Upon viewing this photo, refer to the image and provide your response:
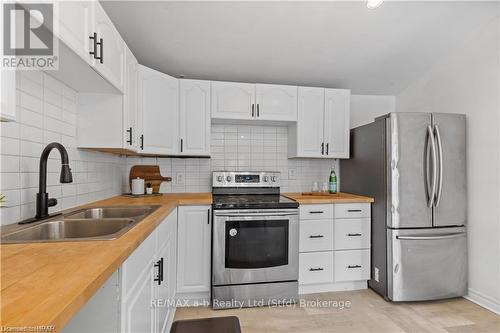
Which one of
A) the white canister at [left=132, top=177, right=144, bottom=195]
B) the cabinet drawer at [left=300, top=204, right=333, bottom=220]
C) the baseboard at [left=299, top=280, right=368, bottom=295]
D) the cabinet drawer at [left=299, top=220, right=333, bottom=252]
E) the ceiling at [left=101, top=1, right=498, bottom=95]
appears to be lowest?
the baseboard at [left=299, top=280, right=368, bottom=295]

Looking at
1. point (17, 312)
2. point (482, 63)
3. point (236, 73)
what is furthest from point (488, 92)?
point (17, 312)

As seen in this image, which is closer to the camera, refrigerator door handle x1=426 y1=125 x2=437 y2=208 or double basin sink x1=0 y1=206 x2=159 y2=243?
double basin sink x1=0 y1=206 x2=159 y2=243

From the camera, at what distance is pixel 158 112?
99.1 inches

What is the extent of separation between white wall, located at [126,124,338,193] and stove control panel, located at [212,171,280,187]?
20cm

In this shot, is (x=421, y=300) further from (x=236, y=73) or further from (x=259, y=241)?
(x=236, y=73)

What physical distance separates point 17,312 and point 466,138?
329 centimetres

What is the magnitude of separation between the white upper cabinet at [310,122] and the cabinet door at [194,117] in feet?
3.32

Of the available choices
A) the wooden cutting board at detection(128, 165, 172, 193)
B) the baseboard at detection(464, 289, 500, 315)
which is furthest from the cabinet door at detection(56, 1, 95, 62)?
the baseboard at detection(464, 289, 500, 315)

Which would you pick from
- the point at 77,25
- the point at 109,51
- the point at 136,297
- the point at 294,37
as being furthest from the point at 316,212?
the point at 77,25

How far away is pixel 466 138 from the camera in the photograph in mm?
2521

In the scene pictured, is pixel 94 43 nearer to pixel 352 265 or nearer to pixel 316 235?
pixel 316 235

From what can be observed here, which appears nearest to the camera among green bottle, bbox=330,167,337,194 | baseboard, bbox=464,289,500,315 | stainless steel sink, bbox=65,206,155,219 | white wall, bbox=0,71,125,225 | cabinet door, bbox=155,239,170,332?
white wall, bbox=0,71,125,225

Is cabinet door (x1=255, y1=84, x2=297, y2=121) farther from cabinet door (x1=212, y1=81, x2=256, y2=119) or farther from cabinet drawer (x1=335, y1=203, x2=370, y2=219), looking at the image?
cabinet drawer (x1=335, y1=203, x2=370, y2=219)

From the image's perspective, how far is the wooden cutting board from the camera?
277 cm
